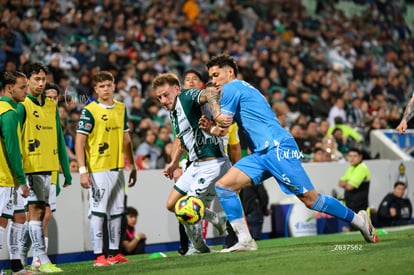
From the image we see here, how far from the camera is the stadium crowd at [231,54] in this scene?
19.0 metres

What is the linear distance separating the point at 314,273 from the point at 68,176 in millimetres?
4624

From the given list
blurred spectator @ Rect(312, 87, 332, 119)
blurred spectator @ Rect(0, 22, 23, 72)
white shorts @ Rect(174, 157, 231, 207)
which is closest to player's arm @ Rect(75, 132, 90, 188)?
white shorts @ Rect(174, 157, 231, 207)

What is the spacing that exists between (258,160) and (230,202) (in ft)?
1.87

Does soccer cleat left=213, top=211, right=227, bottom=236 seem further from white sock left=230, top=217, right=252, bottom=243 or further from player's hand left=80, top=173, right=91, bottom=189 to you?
player's hand left=80, top=173, right=91, bottom=189

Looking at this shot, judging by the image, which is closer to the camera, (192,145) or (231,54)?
(192,145)

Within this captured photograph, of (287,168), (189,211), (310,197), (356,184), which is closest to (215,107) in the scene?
(287,168)

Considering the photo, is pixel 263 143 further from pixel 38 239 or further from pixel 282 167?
pixel 38 239

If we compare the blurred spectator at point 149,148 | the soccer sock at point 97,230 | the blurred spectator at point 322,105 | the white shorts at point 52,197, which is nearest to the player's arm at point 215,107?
the soccer sock at point 97,230

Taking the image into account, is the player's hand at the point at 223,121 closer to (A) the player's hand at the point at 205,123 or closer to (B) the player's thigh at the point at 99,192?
(A) the player's hand at the point at 205,123

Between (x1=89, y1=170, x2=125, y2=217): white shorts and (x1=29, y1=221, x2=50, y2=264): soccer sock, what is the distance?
760 millimetres

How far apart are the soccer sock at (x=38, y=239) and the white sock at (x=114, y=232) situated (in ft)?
2.80

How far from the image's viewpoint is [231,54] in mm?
24844

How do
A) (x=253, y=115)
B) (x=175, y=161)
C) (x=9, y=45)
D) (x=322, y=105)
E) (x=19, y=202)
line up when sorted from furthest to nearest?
(x=322, y=105) < (x=9, y=45) < (x=175, y=161) < (x=19, y=202) < (x=253, y=115)

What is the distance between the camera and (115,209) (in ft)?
37.3
